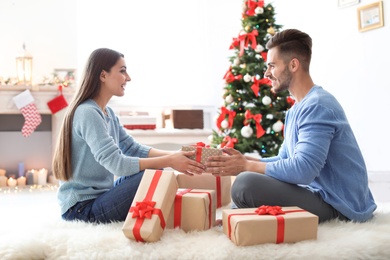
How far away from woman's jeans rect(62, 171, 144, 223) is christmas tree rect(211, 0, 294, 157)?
73.8 inches

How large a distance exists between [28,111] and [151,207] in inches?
137

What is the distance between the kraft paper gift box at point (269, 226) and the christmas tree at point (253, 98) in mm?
2060

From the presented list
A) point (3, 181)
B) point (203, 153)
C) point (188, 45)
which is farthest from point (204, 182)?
point (188, 45)

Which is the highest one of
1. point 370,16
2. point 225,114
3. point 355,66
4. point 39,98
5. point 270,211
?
point 370,16

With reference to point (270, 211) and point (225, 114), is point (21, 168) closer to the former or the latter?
point (225, 114)

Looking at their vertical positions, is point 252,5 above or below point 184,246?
above

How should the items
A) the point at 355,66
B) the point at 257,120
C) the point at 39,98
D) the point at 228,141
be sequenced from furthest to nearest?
the point at 39,98 → the point at 355,66 → the point at 228,141 → the point at 257,120

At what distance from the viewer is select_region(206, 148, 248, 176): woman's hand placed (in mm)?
2016

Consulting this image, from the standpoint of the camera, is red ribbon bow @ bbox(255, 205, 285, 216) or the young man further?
the young man

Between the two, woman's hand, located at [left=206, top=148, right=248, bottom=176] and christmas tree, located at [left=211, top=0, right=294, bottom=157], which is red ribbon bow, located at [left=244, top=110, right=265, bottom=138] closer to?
christmas tree, located at [left=211, top=0, right=294, bottom=157]

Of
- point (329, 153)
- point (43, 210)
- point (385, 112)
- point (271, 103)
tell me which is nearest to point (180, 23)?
point (271, 103)

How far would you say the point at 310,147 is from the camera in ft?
5.92

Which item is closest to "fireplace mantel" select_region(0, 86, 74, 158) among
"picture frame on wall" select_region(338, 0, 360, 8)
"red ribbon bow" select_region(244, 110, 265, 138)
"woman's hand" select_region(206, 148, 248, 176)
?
"red ribbon bow" select_region(244, 110, 265, 138)

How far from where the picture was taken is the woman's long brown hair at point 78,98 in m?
2.06
